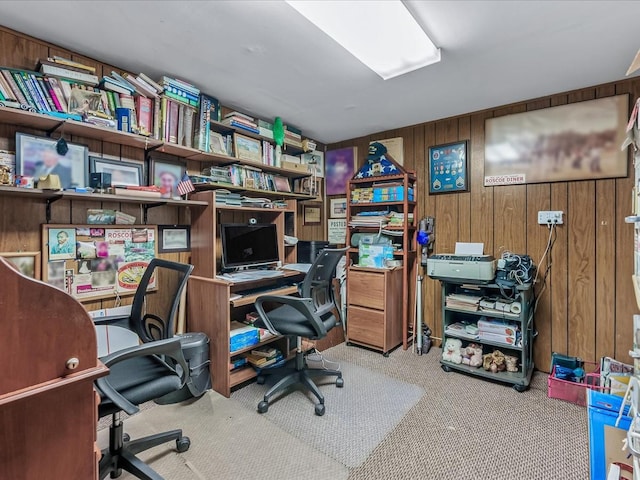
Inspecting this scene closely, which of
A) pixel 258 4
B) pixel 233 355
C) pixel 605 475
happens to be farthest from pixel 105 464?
pixel 258 4

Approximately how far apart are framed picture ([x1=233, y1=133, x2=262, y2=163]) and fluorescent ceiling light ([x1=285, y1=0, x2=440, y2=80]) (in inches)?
46.1

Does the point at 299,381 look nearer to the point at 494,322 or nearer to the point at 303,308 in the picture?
the point at 303,308

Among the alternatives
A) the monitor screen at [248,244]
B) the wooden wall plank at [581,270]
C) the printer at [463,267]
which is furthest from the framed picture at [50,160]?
the wooden wall plank at [581,270]

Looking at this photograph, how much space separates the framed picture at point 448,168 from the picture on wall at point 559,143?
7.2 inches

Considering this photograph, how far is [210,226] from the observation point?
2268mm

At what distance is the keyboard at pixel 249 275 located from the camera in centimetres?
229

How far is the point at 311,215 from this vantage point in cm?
377

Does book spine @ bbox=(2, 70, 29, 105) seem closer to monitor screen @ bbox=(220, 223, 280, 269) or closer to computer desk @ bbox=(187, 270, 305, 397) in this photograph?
monitor screen @ bbox=(220, 223, 280, 269)

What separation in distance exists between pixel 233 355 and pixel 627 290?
9.36 ft

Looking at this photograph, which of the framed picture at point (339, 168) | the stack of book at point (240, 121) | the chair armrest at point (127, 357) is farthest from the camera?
the framed picture at point (339, 168)

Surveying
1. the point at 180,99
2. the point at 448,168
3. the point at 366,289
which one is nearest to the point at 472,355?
the point at 366,289

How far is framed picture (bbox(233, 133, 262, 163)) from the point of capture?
262 centimetres

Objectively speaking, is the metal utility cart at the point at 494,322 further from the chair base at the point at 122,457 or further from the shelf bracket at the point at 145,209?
the shelf bracket at the point at 145,209

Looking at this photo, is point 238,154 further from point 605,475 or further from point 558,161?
point 605,475
